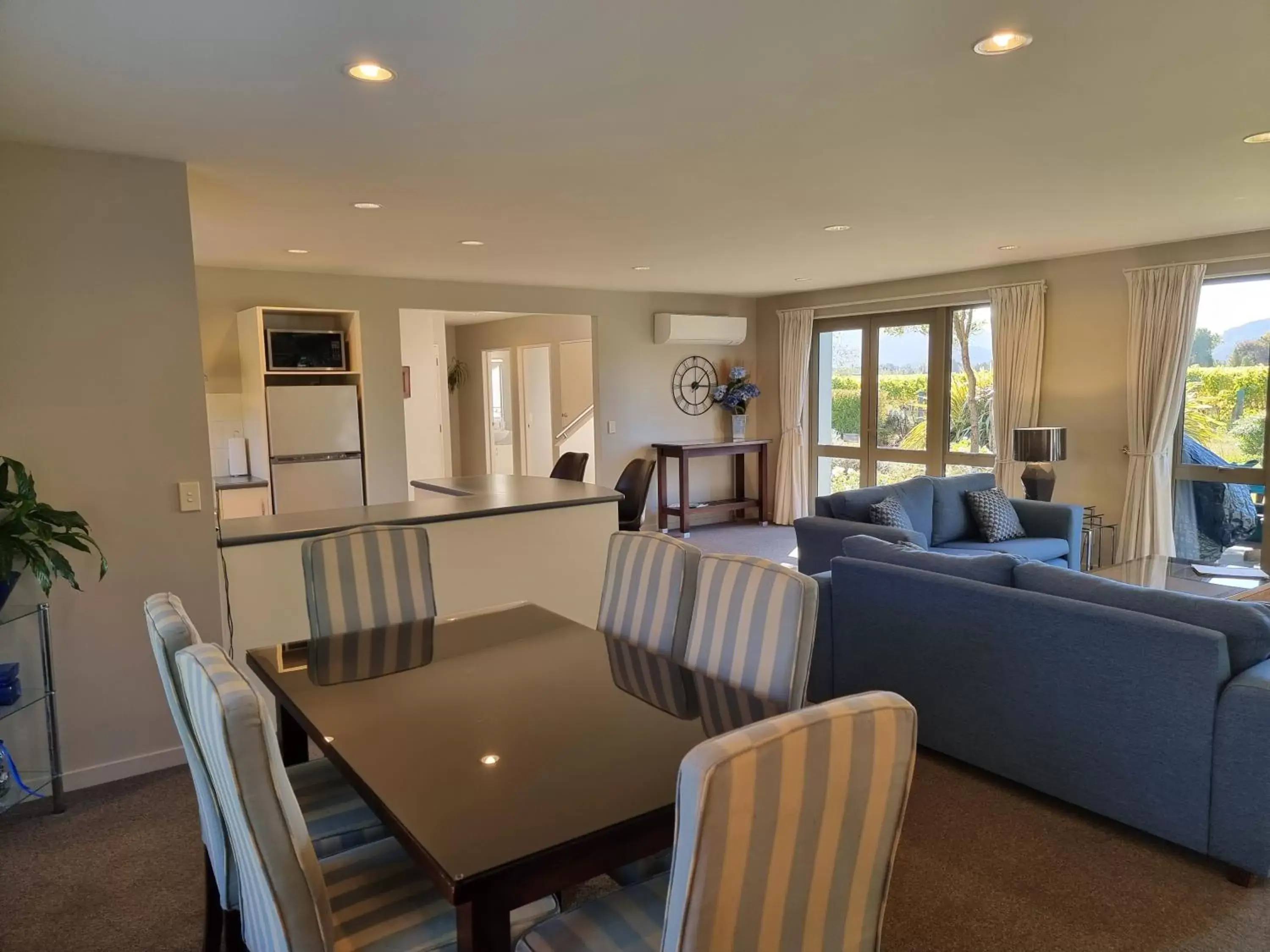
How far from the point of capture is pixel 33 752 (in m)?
3.09

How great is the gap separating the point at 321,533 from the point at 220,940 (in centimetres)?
170

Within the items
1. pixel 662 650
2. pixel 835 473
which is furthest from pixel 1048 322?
pixel 662 650

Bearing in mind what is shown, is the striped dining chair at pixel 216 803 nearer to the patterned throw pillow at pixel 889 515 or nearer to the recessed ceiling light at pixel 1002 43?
the recessed ceiling light at pixel 1002 43

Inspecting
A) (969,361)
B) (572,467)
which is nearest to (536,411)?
(572,467)

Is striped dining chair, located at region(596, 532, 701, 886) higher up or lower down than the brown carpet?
higher up

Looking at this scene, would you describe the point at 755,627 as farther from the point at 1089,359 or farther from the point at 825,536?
the point at 1089,359

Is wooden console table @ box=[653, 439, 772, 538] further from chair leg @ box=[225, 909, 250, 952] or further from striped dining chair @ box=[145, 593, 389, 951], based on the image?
chair leg @ box=[225, 909, 250, 952]

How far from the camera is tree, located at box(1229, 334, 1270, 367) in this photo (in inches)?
214

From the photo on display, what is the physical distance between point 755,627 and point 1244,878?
5.56 ft

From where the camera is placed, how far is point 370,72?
2.30 meters

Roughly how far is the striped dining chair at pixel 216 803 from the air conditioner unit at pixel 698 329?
6304mm

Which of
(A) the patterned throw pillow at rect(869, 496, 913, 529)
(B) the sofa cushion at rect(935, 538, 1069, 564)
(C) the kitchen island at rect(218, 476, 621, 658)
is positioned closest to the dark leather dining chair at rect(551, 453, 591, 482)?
(C) the kitchen island at rect(218, 476, 621, 658)

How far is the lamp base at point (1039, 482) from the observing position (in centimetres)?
608

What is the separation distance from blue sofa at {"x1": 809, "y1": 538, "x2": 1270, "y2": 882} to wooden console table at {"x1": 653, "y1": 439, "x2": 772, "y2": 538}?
179 inches
